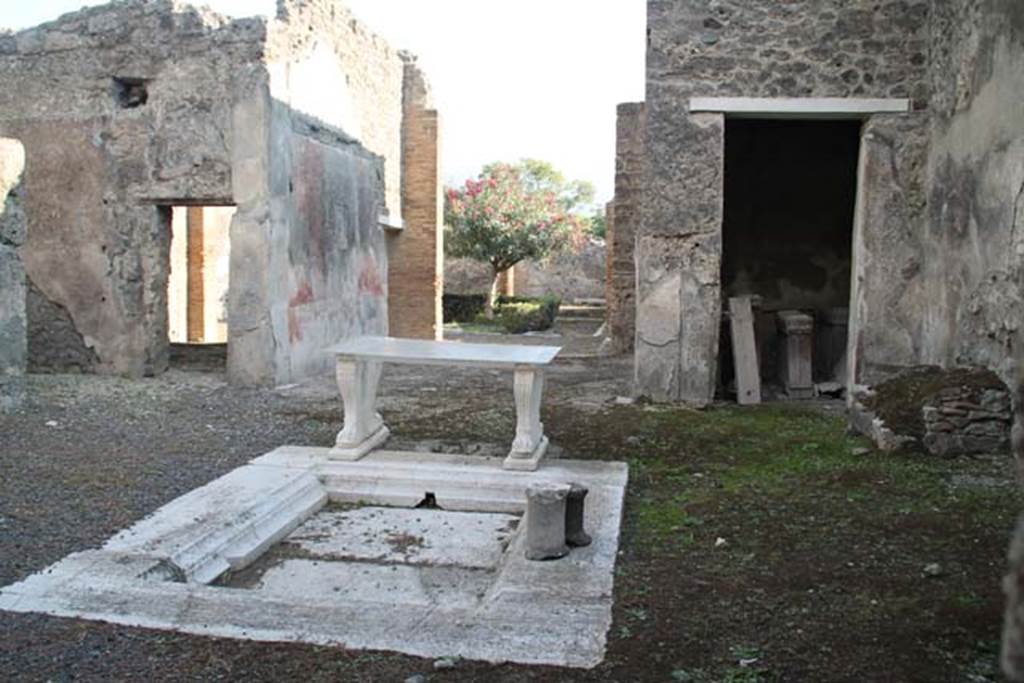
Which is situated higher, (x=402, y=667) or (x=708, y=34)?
(x=708, y=34)

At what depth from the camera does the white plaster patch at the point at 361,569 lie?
366 centimetres

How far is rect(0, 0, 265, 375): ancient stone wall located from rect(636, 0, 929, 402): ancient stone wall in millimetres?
4681

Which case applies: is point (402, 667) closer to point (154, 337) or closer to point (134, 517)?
point (134, 517)

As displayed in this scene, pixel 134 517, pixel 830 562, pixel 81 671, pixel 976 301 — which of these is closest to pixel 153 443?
pixel 134 517

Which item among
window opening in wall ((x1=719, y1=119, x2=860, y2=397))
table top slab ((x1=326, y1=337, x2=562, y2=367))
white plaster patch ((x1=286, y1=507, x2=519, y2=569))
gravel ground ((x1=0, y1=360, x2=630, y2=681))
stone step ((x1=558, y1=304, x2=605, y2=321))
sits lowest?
white plaster patch ((x1=286, y1=507, x2=519, y2=569))

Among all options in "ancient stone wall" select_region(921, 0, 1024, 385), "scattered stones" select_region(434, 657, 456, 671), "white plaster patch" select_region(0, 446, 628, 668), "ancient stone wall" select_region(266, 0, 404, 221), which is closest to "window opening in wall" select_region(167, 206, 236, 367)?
"ancient stone wall" select_region(266, 0, 404, 221)

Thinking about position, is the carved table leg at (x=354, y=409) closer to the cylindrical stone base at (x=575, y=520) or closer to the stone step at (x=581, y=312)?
the cylindrical stone base at (x=575, y=520)

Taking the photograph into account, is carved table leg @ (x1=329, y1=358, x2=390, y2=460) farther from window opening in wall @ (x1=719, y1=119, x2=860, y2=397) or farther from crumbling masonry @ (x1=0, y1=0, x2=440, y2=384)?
window opening in wall @ (x1=719, y1=119, x2=860, y2=397)

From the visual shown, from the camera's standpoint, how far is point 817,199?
38.9ft

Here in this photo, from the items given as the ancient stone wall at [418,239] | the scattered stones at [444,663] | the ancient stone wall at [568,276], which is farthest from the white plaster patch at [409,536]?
the ancient stone wall at [568,276]

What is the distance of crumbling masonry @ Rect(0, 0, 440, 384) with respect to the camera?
34.5 ft

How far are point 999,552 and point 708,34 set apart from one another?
236 inches

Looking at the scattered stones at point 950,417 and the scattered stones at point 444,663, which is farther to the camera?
the scattered stones at point 950,417

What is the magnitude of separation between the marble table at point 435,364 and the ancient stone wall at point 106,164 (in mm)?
4654
